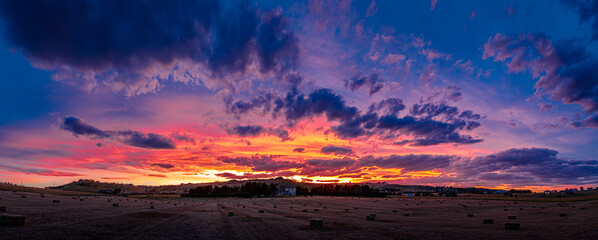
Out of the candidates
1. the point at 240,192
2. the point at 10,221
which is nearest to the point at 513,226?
the point at 10,221

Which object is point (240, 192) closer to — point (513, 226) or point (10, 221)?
point (10, 221)

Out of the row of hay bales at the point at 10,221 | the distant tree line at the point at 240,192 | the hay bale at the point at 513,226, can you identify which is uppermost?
the row of hay bales at the point at 10,221

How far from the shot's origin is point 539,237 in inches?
796

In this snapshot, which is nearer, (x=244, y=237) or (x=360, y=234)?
(x=244, y=237)

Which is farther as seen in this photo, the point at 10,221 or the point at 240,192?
the point at 240,192

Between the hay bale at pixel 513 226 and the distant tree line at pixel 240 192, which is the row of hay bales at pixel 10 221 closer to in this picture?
the hay bale at pixel 513 226

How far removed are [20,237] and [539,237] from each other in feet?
104

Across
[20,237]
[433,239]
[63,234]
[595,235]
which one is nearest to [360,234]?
[433,239]

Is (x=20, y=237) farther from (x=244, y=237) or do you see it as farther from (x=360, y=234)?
(x=360, y=234)

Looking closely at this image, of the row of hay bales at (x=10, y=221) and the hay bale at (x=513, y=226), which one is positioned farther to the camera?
the hay bale at (x=513, y=226)

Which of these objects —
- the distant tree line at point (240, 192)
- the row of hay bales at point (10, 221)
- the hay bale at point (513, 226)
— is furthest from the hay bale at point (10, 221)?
the distant tree line at point (240, 192)

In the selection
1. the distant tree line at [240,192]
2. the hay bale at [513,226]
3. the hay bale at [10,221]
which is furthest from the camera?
the distant tree line at [240,192]

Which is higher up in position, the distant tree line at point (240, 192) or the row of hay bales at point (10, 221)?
the row of hay bales at point (10, 221)

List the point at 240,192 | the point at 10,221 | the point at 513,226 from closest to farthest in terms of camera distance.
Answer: the point at 10,221, the point at 513,226, the point at 240,192
